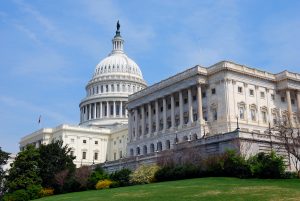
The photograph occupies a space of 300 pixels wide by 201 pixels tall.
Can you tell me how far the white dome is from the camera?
15612 cm

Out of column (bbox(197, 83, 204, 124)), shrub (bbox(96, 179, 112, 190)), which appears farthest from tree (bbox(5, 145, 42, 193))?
column (bbox(197, 83, 204, 124))

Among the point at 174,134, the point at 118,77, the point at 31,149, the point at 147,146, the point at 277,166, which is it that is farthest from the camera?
the point at 118,77

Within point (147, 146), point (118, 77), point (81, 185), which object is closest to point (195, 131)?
point (147, 146)

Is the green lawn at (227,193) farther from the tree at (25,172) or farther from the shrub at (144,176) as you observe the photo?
the tree at (25,172)

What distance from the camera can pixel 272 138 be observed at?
189 feet

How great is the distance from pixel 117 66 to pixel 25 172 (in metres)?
95.0

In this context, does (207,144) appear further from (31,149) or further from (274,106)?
(274,106)

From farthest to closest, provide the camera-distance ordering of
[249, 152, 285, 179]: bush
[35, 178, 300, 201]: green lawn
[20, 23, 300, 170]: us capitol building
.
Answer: [20, 23, 300, 170]: us capitol building, [249, 152, 285, 179]: bush, [35, 178, 300, 201]: green lawn

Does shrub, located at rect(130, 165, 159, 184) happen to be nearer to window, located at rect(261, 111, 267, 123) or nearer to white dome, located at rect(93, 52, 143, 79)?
window, located at rect(261, 111, 267, 123)

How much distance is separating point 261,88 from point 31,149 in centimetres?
4652

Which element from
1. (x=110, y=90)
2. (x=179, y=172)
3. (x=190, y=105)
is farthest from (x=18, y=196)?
(x=110, y=90)

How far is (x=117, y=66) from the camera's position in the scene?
157m

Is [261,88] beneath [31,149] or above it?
above

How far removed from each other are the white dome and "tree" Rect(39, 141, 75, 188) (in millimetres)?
83240
